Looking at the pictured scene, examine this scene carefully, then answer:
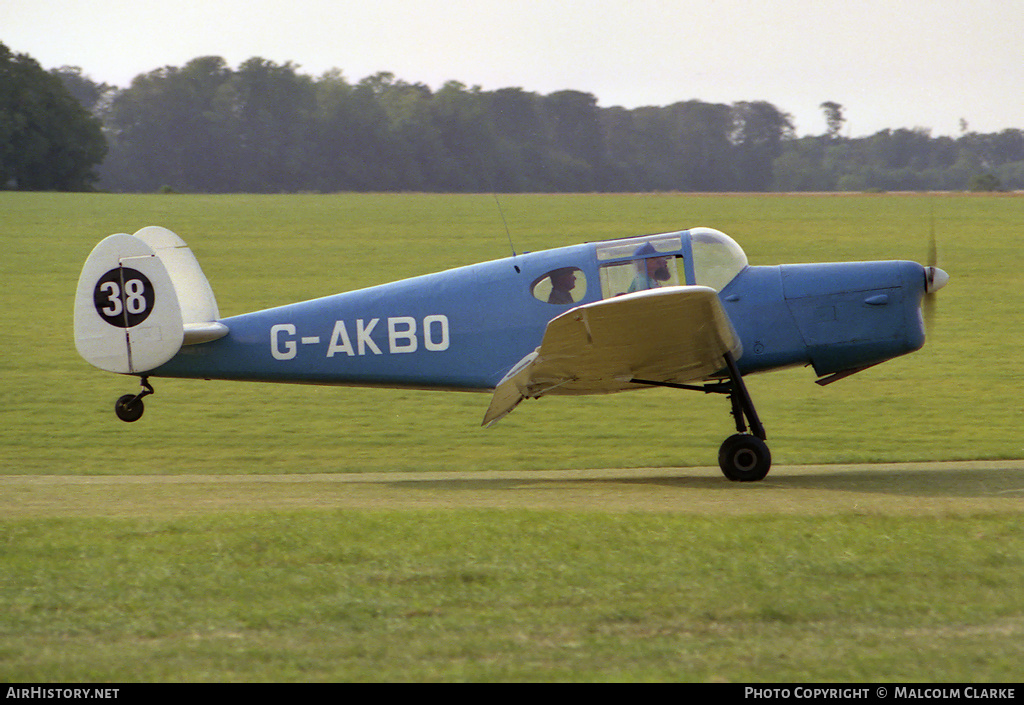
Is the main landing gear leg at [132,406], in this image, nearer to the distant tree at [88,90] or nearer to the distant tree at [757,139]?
the distant tree at [757,139]

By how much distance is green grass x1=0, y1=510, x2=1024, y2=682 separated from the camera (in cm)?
451

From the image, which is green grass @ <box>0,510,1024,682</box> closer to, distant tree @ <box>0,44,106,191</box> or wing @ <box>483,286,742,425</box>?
wing @ <box>483,286,742,425</box>

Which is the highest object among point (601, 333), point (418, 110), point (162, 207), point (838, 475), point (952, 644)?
point (418, 110)

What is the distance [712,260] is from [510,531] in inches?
141

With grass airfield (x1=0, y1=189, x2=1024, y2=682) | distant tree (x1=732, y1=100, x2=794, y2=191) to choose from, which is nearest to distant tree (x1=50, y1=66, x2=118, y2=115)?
distant tree (x1=732, y1=100, x2=794, y2=191)

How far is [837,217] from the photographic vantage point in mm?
33250

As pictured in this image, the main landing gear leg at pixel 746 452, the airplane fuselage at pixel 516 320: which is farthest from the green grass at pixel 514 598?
the airplane fuselage at pixel 516 320

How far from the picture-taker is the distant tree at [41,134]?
5338 centimetres

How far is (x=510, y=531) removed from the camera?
682cm

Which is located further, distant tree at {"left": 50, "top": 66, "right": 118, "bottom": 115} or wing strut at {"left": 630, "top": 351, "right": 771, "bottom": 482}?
distant tree at {"left": 50, "top": 66, "right": 118, "bottom": 115}

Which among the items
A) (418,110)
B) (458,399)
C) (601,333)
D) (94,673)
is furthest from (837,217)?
(418,110)

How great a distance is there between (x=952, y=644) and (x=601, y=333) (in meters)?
4.09

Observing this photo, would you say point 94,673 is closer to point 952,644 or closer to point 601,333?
point 952,644

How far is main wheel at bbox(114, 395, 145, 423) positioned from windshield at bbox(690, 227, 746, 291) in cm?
524
